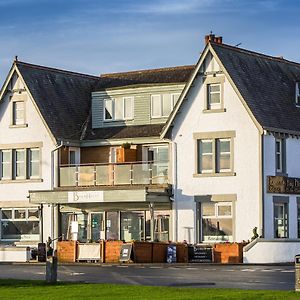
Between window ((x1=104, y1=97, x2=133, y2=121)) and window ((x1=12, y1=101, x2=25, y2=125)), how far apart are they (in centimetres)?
465

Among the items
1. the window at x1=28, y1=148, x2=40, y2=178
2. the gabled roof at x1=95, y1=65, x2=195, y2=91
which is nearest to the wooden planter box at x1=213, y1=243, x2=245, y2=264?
the gabled roof at x1=95, y1=65, x2=195, y2=91

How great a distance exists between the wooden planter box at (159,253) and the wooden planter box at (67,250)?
4249 mm

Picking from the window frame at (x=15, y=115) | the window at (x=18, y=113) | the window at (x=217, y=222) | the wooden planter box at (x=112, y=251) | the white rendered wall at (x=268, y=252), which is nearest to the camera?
the white rendered wall at (x=268, y=252)

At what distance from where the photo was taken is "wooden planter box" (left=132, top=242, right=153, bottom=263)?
4978 centimetres

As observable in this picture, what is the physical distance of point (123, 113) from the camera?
5928cm

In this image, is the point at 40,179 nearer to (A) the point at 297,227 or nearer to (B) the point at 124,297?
(A) the point at 297,227

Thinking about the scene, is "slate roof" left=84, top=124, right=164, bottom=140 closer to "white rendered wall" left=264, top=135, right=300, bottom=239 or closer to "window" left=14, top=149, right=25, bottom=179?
"window" left=14, top=149, right=25, bottom=179

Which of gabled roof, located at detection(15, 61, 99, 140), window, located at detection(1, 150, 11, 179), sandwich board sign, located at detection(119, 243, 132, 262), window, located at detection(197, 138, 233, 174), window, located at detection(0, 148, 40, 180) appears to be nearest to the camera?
sandwich board sign, located at detection(119, 243, 132, 262)

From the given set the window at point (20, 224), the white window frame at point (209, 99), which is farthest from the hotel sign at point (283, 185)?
the window at point (20, 224)

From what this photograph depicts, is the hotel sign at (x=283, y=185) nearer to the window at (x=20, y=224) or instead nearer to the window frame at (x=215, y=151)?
the window frame at (x=215, y=151)

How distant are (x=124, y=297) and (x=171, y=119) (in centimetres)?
2681

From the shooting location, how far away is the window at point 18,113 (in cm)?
6012

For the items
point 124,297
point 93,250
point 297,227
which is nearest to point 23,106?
point 93,250

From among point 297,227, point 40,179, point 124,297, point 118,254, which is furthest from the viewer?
point 40,179
